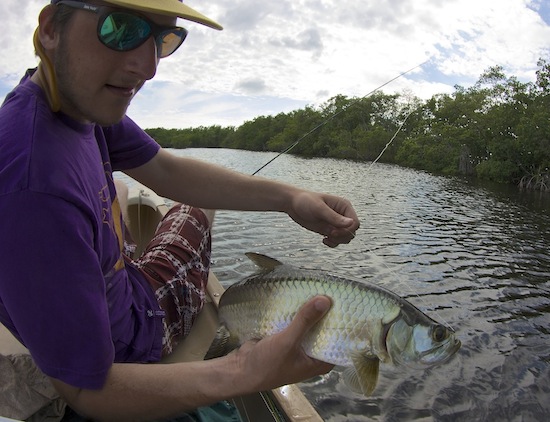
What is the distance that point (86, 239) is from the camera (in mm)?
1616

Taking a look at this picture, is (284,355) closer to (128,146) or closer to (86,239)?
(86,239)

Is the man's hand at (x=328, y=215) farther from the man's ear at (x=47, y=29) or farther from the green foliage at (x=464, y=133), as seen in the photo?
the green foliage at (x=464, y=133)

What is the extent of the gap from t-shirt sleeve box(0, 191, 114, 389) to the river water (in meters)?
3.56

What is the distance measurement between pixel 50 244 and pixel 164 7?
38.1 inches

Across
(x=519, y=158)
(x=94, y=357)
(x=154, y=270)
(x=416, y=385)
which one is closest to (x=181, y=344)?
(x=154, y=270)

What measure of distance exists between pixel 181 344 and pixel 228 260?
622 cm

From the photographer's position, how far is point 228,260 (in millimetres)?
9117

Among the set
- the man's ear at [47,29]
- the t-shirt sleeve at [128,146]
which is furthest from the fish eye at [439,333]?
the t-shirt sleeve at [128,146]

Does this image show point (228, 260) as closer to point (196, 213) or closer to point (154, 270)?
point (196, 213)

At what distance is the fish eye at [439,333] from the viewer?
1703 mm

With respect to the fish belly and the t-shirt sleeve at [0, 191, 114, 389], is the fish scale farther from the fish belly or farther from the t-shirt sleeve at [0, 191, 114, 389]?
the t-shirt sleeve at [0, 191, 114, 389]

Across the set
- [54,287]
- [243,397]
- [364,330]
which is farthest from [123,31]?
[243,397]

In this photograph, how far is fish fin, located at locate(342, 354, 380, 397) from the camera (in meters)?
1.74

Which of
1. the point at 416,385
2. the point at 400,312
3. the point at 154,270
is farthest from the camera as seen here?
the point at 416,385
